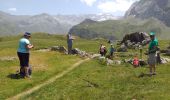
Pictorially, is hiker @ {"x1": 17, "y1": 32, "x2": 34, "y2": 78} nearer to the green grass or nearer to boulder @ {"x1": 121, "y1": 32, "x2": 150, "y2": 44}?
the green grass

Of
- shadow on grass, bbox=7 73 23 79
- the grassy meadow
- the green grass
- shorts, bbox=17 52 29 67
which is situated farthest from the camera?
shadow on grass, bbox=7 73 23 79

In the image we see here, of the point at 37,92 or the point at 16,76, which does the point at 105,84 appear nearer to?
the point at 37,92


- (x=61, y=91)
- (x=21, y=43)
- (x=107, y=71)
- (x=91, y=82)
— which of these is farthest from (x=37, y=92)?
(x=107, y=71)

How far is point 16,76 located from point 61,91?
883 centimetres

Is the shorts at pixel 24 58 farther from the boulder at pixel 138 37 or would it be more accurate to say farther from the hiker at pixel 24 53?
A: the boulder at pixel 138 37

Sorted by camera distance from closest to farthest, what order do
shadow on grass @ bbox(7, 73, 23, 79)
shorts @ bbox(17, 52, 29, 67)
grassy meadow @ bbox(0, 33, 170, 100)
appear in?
grassy meadow @ bbox(0, 33, 170, 100) → shorts @ bbox(17, 52, 29, 67) → shadow on grass @ bbox(7, 73, 23, 79)

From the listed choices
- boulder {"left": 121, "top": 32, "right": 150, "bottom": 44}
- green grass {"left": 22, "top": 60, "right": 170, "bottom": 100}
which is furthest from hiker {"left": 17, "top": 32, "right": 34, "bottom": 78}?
boulder {"left": 121, "top": 32, "right": 150, "bottom": 44}

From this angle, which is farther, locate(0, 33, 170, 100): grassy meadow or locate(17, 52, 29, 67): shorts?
locate(17, 52, 29, 67): shorts

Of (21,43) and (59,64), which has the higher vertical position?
(21,43)

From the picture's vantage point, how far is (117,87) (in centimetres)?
3209

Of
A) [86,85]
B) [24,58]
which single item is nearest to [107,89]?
[86,85]

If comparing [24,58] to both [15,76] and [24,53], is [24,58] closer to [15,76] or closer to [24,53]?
[24,53]

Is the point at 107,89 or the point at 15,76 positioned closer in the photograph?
the point at 107,89

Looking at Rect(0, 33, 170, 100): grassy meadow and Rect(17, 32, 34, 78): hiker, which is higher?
Rect(17, 32, 34, 78): hiker
